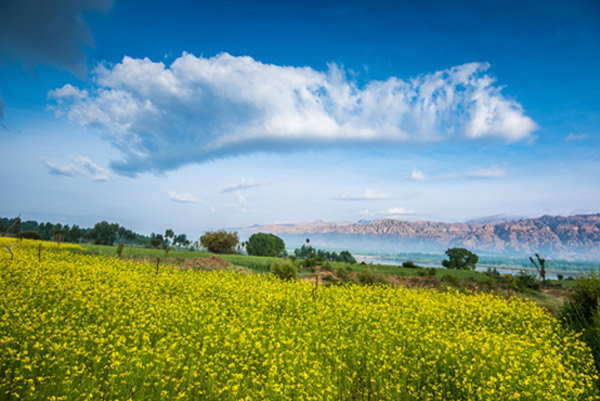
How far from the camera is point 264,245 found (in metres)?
86.6

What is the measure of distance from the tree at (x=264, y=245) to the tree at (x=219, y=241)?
84.5ft

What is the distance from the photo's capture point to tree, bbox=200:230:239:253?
57.5 m

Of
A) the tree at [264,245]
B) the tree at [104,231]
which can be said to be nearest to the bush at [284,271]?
the tree at [264,245]

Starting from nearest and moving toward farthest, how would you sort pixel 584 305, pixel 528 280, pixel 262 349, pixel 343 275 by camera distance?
pixel 262 349 < pixel 584 305 < pixel 343 275 < pixel 528 280

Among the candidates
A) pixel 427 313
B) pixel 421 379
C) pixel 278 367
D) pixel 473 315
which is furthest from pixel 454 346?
pixel 473 315

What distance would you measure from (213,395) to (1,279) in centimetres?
1152

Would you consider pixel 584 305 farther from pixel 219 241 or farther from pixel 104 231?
pixel 104 231

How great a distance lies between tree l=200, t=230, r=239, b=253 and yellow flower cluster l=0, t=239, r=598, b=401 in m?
44.6

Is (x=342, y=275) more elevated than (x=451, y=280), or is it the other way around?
(x=342, y=275)

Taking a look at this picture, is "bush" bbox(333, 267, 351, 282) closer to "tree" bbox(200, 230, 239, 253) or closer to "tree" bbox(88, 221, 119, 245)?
"tree" bbox(200, 230, 239, 253)

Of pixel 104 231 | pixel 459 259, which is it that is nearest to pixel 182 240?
pixel 104 231

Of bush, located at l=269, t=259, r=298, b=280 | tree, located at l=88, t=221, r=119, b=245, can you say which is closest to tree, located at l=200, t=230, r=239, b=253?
bush, located at l=269, t=259, r=298, b=280

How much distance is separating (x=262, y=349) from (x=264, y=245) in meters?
80.9

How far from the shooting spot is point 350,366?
287 inches
